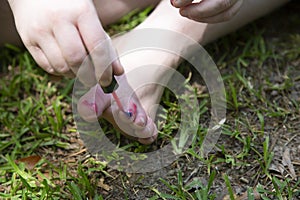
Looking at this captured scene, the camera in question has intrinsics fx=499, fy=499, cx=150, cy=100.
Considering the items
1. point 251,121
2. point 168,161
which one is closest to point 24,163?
point 168,161

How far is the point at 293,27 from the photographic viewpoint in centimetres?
139

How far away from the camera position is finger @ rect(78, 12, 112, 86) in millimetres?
871

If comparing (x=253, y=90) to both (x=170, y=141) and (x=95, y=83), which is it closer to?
(x=170, y=141)

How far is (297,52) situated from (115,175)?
593mm

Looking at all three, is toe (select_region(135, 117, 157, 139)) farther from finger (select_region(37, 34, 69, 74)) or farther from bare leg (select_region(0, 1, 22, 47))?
bare leg (select_region(0, 1, 22, 47))

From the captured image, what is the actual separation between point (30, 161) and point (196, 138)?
0.37 meters

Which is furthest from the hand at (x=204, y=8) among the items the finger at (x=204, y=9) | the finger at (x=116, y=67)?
the finger at (x=116, y=67)

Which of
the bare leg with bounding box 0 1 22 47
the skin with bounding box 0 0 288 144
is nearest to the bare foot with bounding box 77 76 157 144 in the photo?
the skin with bounding box 0 0 288 144

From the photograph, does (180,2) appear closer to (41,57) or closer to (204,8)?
(204,8)

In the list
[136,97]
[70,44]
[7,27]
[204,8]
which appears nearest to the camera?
[70,44]

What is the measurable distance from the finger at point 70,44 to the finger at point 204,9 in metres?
0.25

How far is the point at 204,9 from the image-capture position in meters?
1.00

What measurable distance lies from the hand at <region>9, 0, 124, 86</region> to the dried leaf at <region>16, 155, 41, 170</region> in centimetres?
26

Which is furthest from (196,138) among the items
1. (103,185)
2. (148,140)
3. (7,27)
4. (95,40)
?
(7,27)
